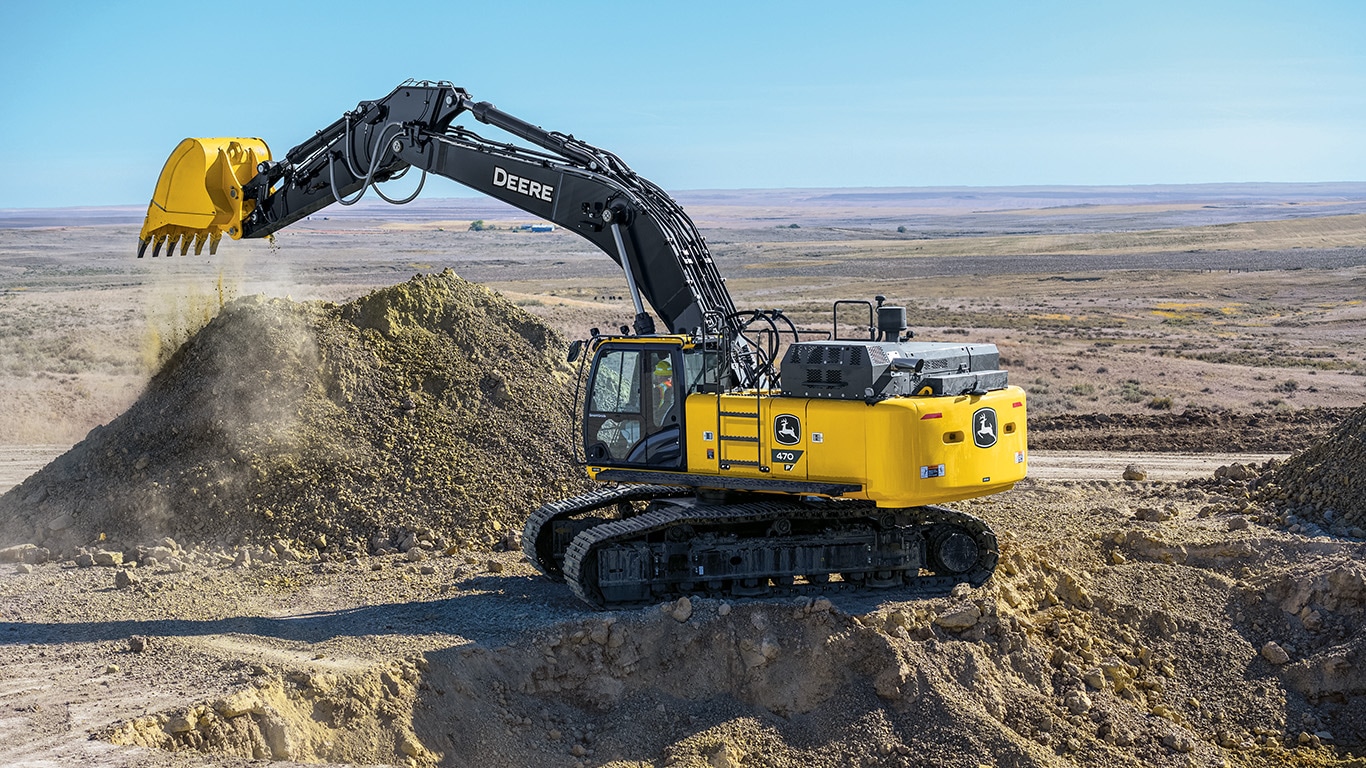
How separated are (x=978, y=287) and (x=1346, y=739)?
64.3 metres

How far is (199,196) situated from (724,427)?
6820 mm

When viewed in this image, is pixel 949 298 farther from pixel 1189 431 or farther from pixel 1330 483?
pixel 1330 483

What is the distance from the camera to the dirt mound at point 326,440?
1708cm

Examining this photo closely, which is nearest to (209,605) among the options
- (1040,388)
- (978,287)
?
(1040,388)

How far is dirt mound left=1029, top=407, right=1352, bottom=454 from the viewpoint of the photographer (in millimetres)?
24539

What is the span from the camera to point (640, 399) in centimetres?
1352

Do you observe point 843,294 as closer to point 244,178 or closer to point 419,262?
point 419,262

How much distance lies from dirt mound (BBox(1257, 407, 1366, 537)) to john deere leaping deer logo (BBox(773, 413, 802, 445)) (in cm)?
816

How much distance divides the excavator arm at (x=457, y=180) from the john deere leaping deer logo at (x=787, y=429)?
3.72 ft

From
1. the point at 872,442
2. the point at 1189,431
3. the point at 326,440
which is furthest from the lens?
the point at 1189,431

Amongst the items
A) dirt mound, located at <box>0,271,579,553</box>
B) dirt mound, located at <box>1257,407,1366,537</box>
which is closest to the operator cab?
dirt mound, located at <box>0,271,579,553</box>

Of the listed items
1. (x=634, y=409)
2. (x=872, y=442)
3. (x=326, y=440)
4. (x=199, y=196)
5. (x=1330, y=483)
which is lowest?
(x=1330, y=483)

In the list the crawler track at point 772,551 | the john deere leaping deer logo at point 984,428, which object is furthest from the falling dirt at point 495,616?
the john deere leaping deer logo at point 984,428

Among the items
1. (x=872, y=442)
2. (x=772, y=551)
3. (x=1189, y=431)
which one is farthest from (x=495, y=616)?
(x=1189, y=431)
